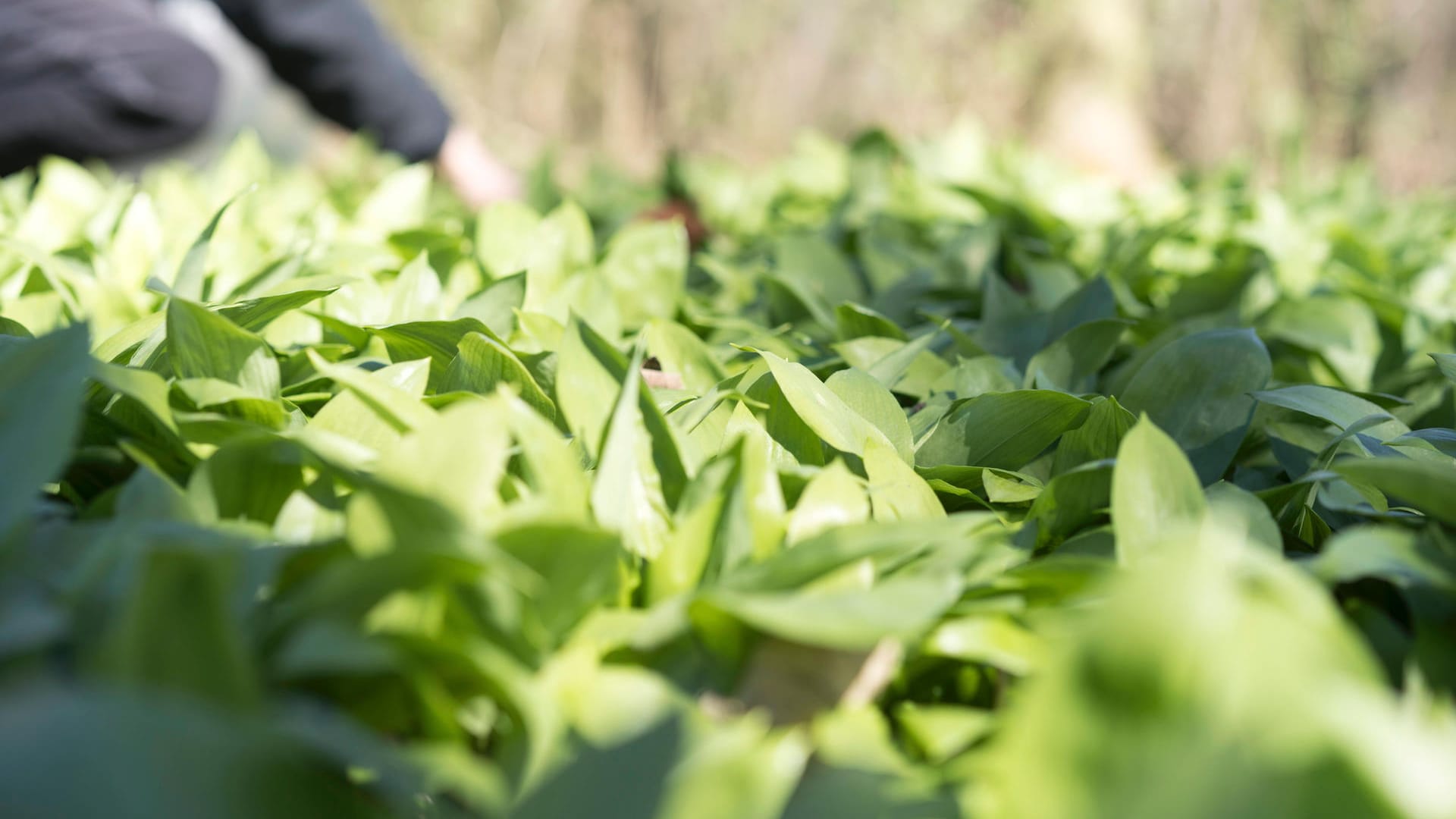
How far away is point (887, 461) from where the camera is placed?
707 mm

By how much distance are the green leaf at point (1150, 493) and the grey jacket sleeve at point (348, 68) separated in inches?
100

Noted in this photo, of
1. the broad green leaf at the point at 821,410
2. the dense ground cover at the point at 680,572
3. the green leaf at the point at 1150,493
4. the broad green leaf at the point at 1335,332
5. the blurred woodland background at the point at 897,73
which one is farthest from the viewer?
the blurred woodland background at the point at 897,73

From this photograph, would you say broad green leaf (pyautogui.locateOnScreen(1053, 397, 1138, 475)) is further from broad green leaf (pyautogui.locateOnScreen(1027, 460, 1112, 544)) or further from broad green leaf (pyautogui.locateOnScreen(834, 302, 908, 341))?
broad green leaf (pyautogui.locateOnScreen(834, 302, 908, 341))

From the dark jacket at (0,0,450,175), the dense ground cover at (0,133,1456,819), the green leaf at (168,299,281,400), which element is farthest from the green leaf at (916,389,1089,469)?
the dark jacket at (0,0,450,175)

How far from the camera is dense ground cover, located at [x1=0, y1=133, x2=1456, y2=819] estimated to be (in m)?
0.40

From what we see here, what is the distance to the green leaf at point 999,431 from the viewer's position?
32.2 inches

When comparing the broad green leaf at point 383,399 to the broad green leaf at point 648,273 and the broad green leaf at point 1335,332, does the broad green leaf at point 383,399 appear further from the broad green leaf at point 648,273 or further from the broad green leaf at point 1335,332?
the broad green leaf at point 1335,332

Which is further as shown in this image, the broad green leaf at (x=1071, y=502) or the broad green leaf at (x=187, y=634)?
the broad green leaf at (x=1071, y=502)

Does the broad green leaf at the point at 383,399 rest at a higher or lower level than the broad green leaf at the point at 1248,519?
lower

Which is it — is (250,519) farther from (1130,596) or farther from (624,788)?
(1130,596)

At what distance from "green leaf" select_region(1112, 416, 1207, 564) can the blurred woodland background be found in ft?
18.1

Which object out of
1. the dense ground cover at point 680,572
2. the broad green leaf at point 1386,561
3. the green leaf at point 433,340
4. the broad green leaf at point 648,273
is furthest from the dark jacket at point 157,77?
the broad green leaf at point 1386,561

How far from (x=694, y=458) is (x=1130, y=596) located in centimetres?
34

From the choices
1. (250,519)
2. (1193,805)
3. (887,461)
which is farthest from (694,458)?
(1193,805)
